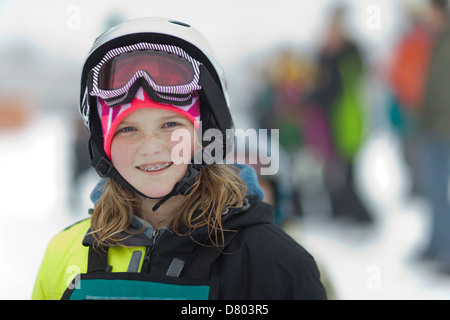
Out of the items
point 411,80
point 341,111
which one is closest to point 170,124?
point 341,111

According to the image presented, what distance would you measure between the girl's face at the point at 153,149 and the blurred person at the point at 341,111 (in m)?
4.37

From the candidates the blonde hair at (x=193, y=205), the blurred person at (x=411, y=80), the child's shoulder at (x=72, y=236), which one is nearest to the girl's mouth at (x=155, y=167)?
the blonde hair at (x=193, y=205)

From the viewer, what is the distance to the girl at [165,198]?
1573 mm

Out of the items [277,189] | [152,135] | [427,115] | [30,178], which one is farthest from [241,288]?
[30,178]

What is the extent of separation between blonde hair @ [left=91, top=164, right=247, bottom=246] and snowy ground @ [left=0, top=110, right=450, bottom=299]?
4.87ft

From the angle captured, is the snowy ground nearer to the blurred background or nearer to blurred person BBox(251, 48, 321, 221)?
the blurred background

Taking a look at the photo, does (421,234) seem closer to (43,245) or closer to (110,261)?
(43,245)

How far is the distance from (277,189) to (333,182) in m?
3.01

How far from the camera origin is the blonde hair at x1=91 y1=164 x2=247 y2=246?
66.1 inches

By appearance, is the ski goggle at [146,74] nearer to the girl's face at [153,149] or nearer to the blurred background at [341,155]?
the girl's face at [153,149]

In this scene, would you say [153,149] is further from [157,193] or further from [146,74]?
[146,74]

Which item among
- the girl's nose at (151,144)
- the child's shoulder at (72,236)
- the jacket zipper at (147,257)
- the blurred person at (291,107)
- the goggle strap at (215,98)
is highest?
the blurred person at (291,107)

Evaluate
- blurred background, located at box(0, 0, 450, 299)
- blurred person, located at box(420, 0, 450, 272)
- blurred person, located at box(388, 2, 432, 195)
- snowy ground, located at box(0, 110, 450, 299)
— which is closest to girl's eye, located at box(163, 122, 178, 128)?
blurred background, located at box(0, 0, 450, 299)

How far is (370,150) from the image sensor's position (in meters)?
10.2
